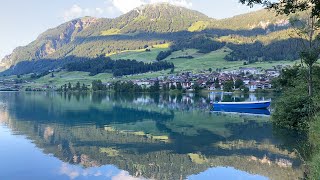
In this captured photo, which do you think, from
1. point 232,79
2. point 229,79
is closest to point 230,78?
point 229,79

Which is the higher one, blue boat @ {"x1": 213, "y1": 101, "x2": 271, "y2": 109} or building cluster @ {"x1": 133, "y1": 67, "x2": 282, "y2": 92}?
building cluster @ {"x1": 133, "y1": 67, "x2": 282, "y2": 92}

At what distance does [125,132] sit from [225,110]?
35393 millimetres

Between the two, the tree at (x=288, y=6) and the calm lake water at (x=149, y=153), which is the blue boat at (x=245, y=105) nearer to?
the calm lake water at (x=149, y=153)

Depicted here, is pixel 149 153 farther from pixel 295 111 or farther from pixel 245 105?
pixel 245 105

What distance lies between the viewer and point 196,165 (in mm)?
26734

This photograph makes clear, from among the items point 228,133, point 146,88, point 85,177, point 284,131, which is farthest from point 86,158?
point 146,88

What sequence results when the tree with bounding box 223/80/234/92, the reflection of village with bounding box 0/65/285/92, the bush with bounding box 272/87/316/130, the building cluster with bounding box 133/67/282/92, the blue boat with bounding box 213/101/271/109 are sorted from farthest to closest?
the building cluster with bounding box 133/67/282/92 < the reflection of village with bounding box 0/65/285/92 < the tree with bounding box 223/80/234/92 < the blue boat with bounding box 213/101/271/109 < the bush with bounding box 272/87/316/130

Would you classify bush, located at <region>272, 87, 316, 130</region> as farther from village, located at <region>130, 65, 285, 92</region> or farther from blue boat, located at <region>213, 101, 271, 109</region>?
village, located at <region>130, 65, 285, 92</region>

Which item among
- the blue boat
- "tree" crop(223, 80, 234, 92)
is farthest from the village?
the blue boat

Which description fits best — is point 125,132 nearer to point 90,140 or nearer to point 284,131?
point 90,140

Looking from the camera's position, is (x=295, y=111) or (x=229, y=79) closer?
(x=295, y=111)

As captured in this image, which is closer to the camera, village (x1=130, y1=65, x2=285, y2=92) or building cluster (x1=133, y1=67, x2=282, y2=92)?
village (x1=130, y1=65, x2=285, y2=92)

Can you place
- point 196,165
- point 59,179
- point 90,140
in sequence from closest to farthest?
point 59,179
point 196,165
point 90,140

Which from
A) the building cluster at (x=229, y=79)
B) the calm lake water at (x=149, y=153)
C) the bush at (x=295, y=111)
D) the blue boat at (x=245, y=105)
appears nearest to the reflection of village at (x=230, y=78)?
the building cluster at (x=229, y=79)
